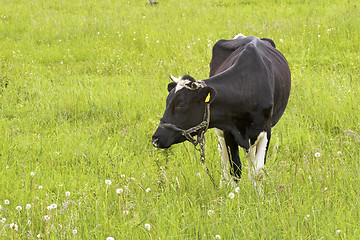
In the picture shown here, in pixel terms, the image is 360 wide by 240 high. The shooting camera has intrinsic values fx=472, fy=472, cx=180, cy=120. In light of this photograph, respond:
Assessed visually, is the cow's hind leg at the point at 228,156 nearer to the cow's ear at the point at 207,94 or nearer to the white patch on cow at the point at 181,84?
the cow's ear at the point at 207,94

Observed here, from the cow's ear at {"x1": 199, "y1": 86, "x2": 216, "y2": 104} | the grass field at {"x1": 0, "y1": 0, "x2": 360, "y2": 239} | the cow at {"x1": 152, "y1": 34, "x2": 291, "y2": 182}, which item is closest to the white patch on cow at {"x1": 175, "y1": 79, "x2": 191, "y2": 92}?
the cow at {"x1": 152, "y1": 34, "x2": 291, "y2": 182}

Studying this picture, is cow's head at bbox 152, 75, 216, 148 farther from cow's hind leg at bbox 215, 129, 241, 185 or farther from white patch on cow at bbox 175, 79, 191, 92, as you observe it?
cow's hind leg at bbox 215, 129, 241, 185

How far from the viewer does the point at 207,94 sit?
4.09m

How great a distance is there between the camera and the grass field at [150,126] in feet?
11.9

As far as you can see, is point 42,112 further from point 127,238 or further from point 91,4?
point 91,4

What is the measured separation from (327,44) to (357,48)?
62 cm

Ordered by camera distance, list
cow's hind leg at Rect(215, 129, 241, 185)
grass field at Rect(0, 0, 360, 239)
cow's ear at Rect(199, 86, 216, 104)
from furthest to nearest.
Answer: cow's hind leg at Rect(215, 129, 241, 185) → cow's ear at Rect(199, 86, 216, 104) → grass field at Rect(0, 0, 360, 239)

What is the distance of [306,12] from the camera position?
519 inches

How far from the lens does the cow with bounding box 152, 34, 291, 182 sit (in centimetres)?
414

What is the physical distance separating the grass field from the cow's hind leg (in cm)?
15

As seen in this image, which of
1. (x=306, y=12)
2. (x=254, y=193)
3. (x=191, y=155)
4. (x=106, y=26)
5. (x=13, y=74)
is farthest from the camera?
(x=306, y=12)

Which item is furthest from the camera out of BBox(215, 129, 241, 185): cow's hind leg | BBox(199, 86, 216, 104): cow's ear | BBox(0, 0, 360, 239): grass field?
BBox(215, 129, 241, 185): cow's hind leg

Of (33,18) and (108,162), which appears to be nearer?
(108,162)

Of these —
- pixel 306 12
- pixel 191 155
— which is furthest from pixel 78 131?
pixel 306 12
